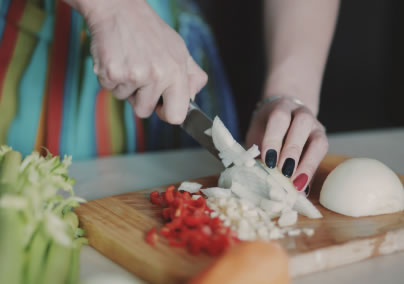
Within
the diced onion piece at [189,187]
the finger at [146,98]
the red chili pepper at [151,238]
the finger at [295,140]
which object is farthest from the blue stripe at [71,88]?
the red chili pepper at [151,238]

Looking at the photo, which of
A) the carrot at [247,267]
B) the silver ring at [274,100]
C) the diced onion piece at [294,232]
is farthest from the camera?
the silver ring at [274,100]

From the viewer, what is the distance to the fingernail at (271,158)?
4.04 feet

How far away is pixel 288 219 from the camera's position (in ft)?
3.46

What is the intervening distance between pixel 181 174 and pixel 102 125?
1.53 ft

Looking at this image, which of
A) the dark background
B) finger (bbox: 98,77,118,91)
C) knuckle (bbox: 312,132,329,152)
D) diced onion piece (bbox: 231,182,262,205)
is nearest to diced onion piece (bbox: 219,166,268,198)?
diced onion piece (bbox: 231,182,262,205)

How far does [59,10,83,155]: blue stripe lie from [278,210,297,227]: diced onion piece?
105 cm

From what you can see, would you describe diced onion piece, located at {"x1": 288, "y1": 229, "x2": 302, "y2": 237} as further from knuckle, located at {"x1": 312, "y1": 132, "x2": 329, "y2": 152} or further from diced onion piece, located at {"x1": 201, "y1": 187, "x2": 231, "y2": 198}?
knuckle, located at {"x1": 312, "y1": 132, "x2": 329, "y2": 152}

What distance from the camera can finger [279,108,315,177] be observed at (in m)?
1.25

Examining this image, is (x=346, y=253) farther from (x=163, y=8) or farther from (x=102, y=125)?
(x=163, y=8)

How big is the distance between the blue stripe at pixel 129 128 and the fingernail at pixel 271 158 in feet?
2.71

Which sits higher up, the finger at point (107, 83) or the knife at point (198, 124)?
the finger at point (107, 83)

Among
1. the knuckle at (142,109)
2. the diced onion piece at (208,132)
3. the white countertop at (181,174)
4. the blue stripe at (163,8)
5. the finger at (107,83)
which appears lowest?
the white countertop at (181,174)

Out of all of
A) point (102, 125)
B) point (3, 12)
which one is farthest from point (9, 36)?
point (102, 125)

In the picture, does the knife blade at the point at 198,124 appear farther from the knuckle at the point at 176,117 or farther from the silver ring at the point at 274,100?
the silver ring at the point at 274,100
